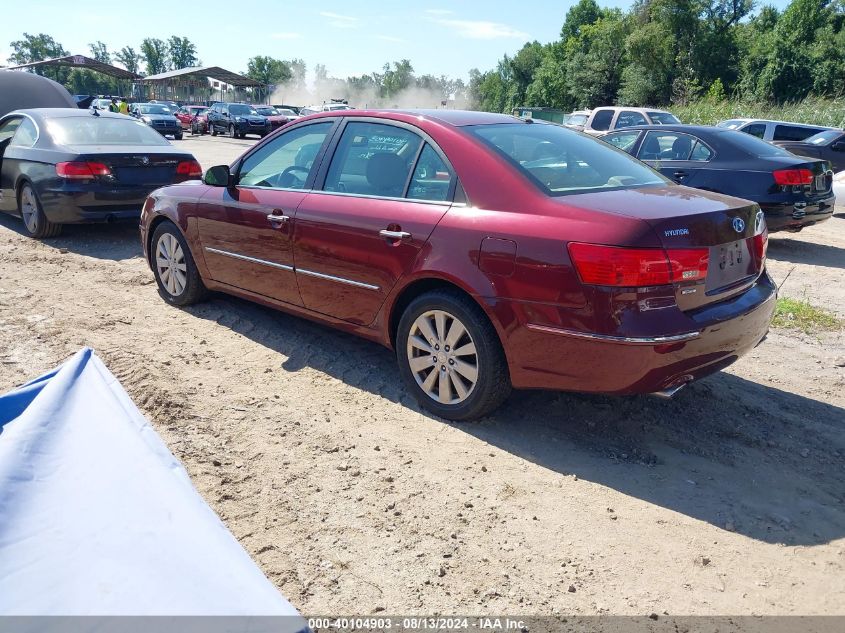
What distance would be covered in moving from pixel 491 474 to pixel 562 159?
186 cm

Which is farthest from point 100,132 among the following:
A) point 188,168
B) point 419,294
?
point 419,294

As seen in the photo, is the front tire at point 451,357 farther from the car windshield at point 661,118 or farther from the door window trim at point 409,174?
the car windshield at point 661,118

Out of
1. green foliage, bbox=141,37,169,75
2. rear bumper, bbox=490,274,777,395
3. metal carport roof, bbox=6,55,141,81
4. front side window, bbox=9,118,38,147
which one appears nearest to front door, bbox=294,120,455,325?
rear bumper, bbox=490,274,777,395

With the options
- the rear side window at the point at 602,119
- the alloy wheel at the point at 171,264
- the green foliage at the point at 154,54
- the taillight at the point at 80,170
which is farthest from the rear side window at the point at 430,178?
the green foliage at the point at 154,54

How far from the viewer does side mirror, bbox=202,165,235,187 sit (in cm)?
515

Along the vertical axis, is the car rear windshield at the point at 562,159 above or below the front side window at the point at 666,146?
above

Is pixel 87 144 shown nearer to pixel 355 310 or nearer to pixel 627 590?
pixel 355 310

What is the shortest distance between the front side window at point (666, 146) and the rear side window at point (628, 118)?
7.69 meters

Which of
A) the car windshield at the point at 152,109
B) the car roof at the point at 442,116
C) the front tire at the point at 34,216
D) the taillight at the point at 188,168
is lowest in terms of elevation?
the front tire at the point at 34,216

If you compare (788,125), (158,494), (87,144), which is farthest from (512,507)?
(788,125)

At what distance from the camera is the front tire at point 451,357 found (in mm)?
3689

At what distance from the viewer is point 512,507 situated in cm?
316

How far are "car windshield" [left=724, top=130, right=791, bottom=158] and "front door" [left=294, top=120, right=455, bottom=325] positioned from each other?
6152 millimetres

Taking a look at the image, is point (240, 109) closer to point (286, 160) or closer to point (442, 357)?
point (286, 160)
